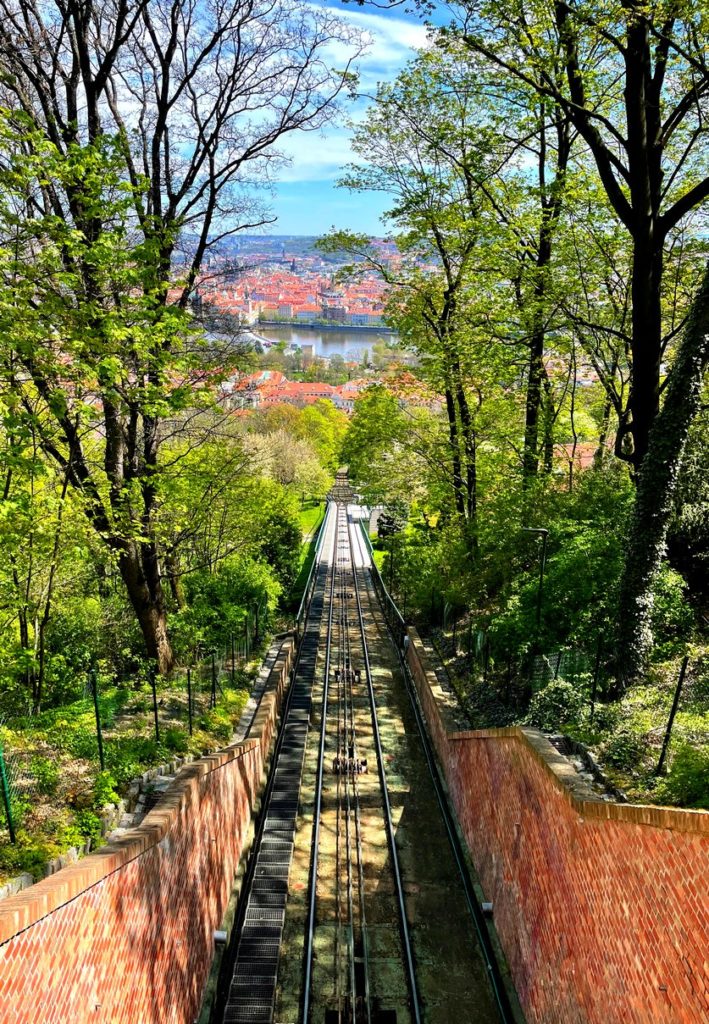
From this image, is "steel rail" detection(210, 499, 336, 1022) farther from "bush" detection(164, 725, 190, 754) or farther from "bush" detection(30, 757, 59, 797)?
"bush" detection(30, 757, 59, 797)

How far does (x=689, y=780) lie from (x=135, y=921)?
15.5ft

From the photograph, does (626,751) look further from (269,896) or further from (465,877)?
(269,896)

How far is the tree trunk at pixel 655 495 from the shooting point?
26.3 feet

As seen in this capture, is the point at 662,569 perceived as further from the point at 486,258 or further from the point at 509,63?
the point at 486,258

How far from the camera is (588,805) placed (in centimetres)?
508

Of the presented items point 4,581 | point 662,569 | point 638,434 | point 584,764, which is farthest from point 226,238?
point 584,764

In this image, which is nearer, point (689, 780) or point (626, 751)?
point (689, 780)

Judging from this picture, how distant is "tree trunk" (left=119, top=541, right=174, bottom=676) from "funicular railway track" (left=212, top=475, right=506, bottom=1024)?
127 inches

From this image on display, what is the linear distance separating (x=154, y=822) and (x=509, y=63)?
10.4 m

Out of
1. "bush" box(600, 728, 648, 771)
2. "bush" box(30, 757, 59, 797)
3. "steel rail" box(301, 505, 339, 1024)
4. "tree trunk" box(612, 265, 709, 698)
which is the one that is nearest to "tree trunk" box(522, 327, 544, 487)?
"tree trunk" box(612, 265, 709, 698)

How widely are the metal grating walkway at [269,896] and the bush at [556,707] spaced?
4.35 metres

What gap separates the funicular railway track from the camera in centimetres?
753

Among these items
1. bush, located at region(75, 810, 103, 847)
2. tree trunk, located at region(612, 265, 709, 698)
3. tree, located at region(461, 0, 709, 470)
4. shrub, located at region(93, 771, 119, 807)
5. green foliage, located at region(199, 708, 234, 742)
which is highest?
tree, located at region(461, 0, 709, 470)

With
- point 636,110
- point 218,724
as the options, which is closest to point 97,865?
point 218,724
